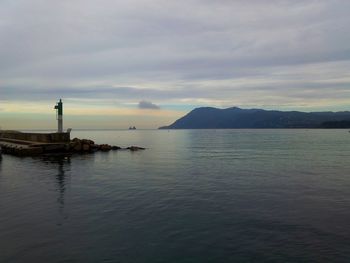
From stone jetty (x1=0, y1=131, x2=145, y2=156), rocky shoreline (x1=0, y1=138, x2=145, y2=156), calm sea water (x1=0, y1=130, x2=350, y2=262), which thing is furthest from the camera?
stone jetty (x1=0, y1=131, x2=145, y2=156)

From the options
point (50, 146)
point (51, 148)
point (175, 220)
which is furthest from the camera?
point (51, 148)

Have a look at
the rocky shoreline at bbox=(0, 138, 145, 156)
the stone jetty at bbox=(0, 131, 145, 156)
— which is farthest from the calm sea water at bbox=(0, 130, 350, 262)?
the stone jetty at bbox=(0, 131, 145, 156)

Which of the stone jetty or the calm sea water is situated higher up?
the stone jetty

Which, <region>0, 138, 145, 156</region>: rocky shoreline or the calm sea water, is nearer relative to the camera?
the calm sea water

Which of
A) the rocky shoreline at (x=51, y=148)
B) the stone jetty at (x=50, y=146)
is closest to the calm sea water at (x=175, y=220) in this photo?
the rocky shoreline at (x=51, y=148)

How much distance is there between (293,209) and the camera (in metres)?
18.7

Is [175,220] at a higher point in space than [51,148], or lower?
lower

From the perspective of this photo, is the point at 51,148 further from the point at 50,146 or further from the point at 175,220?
the point at 175,220

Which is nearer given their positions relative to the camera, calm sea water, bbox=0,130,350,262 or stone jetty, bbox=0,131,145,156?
calm sea water, bbox=0,130,350,262

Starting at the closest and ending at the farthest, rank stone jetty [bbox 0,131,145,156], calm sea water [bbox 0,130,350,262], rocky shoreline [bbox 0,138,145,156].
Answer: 1. calm sea water [bbox 0,130,350,262]
2. rocky shoreline [bbox 0,138,145,156]
3. stone jetty [bbox 0,131,145,156]

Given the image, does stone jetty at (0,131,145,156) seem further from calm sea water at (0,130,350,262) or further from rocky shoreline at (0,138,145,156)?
calm sea water at (0,130,350,262)

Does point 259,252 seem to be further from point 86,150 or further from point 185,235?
point 86,150

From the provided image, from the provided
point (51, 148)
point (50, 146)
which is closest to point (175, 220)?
point (50, 146)

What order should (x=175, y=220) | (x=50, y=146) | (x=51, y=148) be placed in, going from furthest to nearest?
1. (x=51, y=148)
2. (x=50, y=146)
3. (x=175, y=220)
